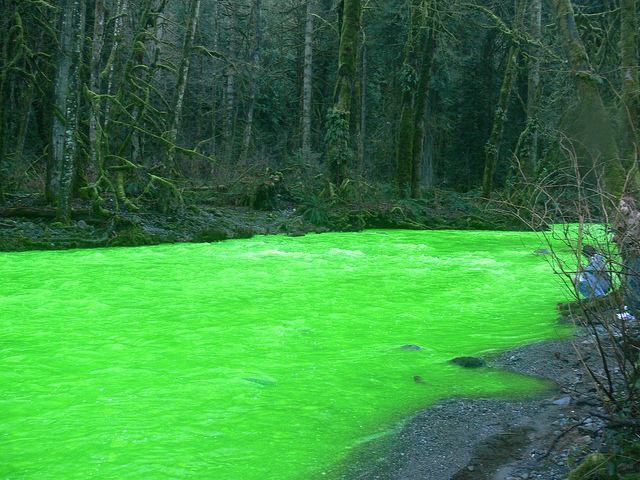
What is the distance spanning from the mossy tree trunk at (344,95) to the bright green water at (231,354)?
6.67m

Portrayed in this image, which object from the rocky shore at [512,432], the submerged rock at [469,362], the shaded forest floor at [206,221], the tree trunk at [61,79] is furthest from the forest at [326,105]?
the submerged rock at [469,362]

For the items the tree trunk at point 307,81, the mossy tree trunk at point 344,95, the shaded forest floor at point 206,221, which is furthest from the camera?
the tree trunk at point 307,81

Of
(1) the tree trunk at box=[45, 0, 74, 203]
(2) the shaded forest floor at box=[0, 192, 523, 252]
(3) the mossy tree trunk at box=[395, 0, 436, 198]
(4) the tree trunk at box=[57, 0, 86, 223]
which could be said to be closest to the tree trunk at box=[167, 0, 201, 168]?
(2) the shaded forest floor at box=[0, 192, 523, 252]

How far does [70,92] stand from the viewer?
9.56 meters

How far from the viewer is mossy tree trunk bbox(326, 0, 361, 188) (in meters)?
15.0

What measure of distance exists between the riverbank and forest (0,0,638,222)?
125 cm

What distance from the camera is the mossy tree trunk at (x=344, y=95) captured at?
→ 49.2 ft

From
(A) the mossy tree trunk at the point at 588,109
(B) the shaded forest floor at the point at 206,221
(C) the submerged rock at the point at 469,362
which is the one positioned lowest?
(C) the submerged rock at the point at 469,362

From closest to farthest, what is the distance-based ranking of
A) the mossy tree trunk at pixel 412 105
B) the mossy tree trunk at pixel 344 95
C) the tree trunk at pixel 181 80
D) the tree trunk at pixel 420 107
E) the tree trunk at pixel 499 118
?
the tree trunk at pixel 181 80 < the mossy tree trunk at pixel 344 95 < the mossy tree trunk at pixel 412 105 < the tree trunk at pixel 420 107 < the tree trunk at pixel 499 118

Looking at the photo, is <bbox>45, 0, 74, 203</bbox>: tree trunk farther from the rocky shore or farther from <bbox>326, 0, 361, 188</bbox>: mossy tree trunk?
the rocky shore

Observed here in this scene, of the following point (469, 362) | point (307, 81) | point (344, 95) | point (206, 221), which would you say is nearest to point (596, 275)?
point (469, 362)

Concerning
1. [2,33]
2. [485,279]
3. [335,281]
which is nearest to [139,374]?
[335,281]

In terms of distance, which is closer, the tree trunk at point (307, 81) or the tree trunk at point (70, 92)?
the tree trunk at point (70, 92)

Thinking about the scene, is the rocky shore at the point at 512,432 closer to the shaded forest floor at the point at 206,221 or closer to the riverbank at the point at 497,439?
the riverbank at the point at 497,439
